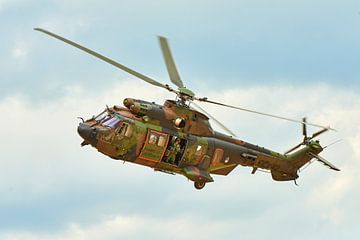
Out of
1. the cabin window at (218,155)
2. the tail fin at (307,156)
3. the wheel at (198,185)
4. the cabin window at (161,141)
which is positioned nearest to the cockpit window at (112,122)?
the cabin window at (161,141)

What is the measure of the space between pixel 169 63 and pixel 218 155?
18.5 ft

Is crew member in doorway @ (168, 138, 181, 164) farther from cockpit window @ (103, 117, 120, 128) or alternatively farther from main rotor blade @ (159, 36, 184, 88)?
cockpit window @ (103, 117, 120, 128)

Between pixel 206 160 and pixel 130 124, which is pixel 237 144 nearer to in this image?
pixel 206 160

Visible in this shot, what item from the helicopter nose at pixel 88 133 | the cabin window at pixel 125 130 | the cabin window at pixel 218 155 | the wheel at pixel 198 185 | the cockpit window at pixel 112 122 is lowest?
the wheel at pixel 198 185

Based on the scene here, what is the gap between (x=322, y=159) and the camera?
40625 millimetres

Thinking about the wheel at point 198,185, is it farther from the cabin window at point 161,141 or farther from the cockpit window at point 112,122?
the cockpit window at point 112,122

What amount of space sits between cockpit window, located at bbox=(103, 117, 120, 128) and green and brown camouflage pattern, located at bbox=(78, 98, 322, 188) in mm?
61

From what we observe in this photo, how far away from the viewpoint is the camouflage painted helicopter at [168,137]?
104ft

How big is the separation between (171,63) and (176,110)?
278 centimetres

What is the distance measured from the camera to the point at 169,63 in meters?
34.7

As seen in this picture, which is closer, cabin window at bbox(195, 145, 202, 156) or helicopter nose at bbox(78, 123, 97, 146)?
helicopter nose at bbox(78, 123, 97, 146)

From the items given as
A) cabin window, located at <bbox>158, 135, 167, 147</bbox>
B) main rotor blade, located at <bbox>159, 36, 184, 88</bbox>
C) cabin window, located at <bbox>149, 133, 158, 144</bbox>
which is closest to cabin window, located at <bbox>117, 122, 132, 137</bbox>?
cabin window, located at <bbox>149, 133, 158, 144</bbox>

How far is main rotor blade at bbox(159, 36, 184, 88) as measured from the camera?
3447 cm

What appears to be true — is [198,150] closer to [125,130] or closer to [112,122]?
[125,130]
